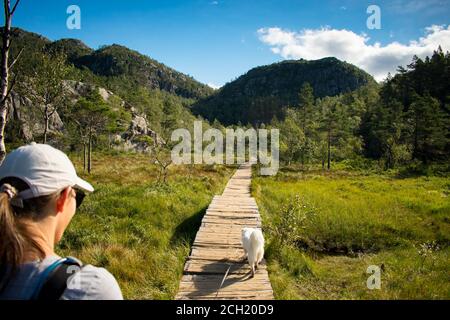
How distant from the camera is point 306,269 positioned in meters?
8.20

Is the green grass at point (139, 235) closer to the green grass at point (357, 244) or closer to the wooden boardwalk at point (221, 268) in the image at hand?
the wooden boardwalk at point (221, 268)

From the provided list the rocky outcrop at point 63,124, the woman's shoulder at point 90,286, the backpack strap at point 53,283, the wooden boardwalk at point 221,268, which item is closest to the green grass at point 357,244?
the wooden boardwalk at point 221,268

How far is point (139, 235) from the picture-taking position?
9.23m

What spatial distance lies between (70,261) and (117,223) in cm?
915

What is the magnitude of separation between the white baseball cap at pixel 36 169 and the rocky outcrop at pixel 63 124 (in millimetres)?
34110

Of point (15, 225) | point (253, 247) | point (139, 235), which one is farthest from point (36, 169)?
point (139, 235)

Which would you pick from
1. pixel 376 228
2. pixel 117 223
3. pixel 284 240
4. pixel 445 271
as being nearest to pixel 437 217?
pixel 376 228

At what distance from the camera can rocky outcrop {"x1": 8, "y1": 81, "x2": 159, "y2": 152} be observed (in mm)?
39438

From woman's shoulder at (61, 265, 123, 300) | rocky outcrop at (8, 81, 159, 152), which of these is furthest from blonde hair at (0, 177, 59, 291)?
rocky outcrop at (8, 81, 159, 152)

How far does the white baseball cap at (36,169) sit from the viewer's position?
1.53 m

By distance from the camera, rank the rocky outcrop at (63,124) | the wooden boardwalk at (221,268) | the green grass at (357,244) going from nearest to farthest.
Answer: the wooden boardwalk at (221,268) → the green grass at (357,244) → the rocky outcrop at (63,124)

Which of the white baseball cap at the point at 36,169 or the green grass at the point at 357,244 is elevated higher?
the white baseball cap at the point at 36,169

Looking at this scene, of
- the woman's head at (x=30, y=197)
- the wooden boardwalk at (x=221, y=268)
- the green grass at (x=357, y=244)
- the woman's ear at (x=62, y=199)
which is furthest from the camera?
the green grass at (x=357, y=244)
